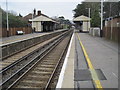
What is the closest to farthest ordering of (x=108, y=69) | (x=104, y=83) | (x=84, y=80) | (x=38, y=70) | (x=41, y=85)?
(x=104, y=83) → (x=84, y=80) → (x=41, y=85) → (x=108, y=69) → (x=38, y=70)

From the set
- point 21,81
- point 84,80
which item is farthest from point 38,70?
point 84,80

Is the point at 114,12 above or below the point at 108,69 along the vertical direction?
above

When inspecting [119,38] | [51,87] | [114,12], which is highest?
[114,12]

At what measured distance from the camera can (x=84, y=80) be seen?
26.2 feet

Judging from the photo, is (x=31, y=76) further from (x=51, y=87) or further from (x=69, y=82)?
(x=69, y=82)

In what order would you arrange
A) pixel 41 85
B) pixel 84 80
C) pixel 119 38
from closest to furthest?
pixel 84 80 → pixel 41 85 → pixel 119 38

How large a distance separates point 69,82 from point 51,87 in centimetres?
108

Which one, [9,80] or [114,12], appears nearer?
[9,80]

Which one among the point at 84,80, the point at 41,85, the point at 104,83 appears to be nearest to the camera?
the point at 104,83

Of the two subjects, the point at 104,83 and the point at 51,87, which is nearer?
the point at 104,83

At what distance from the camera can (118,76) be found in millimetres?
8391

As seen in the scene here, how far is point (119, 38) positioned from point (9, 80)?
15.9m

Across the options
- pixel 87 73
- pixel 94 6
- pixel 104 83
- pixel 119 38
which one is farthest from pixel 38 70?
pixel 94 6

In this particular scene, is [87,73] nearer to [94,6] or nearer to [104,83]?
[104,83]
